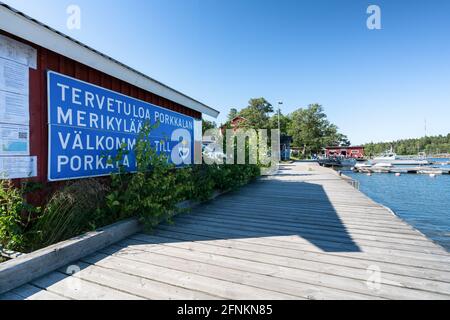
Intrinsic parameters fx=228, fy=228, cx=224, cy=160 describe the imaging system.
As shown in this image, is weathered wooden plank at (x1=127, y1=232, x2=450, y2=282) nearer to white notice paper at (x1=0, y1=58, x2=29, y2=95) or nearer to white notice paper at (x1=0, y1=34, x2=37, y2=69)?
white notice paper at (x1=0, y1=58, x2=29, y2=95)

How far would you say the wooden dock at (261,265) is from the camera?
69.5 inches

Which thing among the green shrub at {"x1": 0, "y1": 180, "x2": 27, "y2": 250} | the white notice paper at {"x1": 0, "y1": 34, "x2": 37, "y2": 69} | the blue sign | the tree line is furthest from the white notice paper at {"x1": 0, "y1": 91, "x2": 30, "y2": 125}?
the tree line

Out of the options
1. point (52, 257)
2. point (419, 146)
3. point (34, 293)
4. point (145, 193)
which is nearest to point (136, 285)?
point (34, 293)

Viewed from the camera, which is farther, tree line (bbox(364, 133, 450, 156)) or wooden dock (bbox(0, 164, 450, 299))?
tree line (bbox(364, 133, 450, 156))

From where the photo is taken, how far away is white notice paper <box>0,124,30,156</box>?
2.41 m

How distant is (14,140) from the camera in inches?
99.0

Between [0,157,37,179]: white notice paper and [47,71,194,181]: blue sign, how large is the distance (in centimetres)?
17

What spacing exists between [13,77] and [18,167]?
0.99 m

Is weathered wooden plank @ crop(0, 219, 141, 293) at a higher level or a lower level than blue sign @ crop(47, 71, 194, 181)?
lower

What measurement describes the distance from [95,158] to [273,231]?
2.86 metres

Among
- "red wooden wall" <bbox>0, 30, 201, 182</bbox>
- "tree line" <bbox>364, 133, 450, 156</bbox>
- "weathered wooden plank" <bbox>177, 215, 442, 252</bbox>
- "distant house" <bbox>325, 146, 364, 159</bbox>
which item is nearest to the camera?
"red wooden wall" <bbox>0, 30, 201, 182</bbox>

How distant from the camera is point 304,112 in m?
55.8

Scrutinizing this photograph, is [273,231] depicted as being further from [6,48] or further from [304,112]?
[304,112]

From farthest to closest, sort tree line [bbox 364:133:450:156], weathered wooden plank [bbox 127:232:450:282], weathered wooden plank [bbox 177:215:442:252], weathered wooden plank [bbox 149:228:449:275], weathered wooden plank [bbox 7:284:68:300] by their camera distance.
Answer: tree line [bbox 364:133:450:156]
weathered wooden plank [bbox 177:215:442:252]
weathered wooden plank [bbox 149:228:449:275]
weathered wooden plank [bbox 127:232:450:282]
weathered wooden plank [bbox 7:284:68:300]
